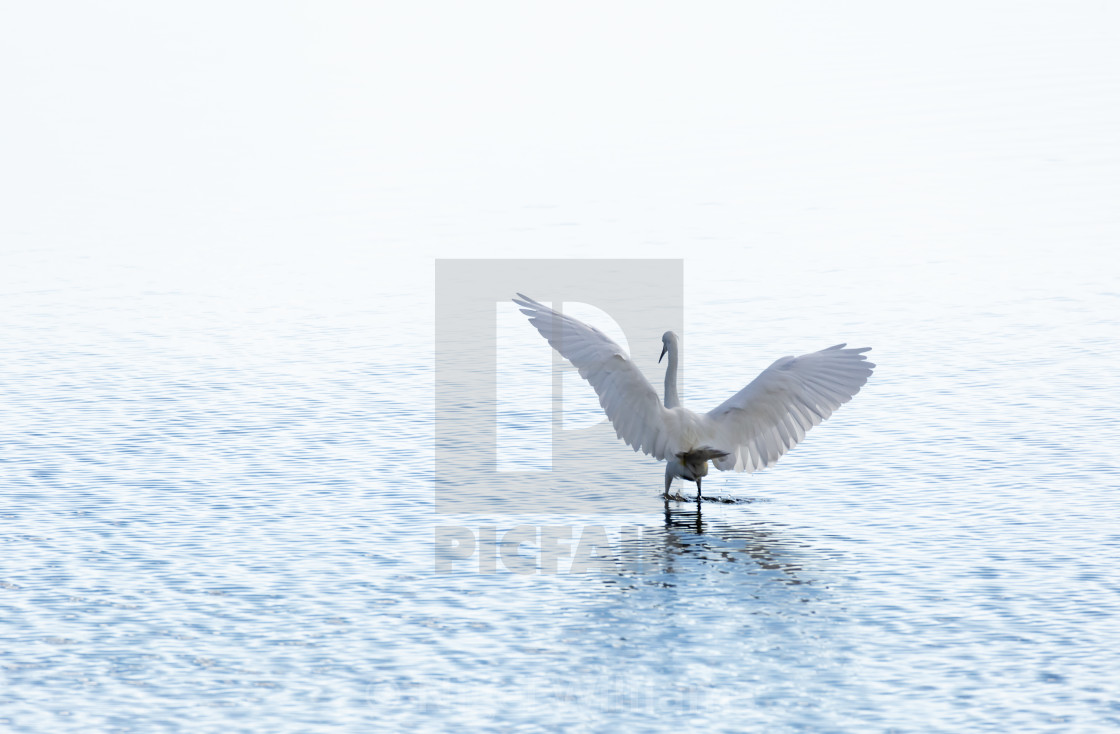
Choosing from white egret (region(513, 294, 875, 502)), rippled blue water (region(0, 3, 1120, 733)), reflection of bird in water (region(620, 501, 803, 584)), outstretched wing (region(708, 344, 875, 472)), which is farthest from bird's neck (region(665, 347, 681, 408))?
reflection of bird in water (region(620, 501, 803, 584))

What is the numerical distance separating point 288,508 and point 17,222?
25.9 m

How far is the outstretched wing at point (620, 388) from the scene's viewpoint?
21.6 m

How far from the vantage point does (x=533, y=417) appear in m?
27.0

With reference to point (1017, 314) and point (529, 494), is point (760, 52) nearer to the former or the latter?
point (1017, 314)

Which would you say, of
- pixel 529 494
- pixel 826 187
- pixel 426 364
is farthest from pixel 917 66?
pixel 529 494

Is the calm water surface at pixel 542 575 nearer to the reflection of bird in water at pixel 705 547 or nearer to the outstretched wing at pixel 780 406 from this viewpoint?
the reflection of bird in water at pixel 705 547

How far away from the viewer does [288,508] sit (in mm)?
22391

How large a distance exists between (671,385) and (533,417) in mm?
4797

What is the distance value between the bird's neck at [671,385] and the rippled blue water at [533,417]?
4.65 feet

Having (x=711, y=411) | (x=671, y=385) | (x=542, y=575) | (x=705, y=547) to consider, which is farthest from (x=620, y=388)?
(x=542, y=575)

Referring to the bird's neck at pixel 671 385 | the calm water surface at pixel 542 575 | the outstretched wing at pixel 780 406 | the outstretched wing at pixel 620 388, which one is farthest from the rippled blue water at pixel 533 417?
the bird's neck at pixel 671 385

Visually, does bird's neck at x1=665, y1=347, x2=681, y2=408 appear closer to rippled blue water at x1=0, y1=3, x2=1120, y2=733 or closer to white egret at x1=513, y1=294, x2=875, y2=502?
white egret at x1=513, y1=294, x2=875, y2=502

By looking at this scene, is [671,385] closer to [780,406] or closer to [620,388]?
[620,388]

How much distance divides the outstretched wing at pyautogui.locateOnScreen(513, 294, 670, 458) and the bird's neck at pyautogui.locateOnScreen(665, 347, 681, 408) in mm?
549
